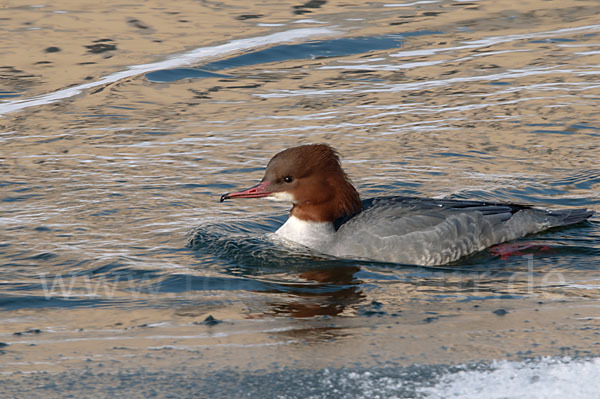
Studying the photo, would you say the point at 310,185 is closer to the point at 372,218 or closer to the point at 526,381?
the point at 372,218

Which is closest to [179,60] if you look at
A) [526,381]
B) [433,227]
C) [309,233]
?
[309,233]

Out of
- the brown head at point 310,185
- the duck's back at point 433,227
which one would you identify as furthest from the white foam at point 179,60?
the duck's back at point 433,227

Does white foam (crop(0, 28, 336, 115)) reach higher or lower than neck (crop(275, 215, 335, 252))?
higher

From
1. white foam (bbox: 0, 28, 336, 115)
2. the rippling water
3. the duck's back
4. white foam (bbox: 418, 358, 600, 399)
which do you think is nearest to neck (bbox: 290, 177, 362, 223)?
the duck's back

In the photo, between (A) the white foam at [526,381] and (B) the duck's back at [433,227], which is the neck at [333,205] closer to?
(B) the duck's back at [433,227]

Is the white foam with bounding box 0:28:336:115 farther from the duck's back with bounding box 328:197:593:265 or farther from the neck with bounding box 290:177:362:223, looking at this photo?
the duck's back with bounding box 328:197:593:265

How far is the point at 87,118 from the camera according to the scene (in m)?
10.4

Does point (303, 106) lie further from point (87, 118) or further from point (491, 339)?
point (491, 339)

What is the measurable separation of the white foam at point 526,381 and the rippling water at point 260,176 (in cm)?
1

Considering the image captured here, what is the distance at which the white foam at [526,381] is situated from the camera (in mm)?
3941

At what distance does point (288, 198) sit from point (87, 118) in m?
4.01

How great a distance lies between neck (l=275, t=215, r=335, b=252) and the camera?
7059 mm

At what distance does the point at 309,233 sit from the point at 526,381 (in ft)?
10.6

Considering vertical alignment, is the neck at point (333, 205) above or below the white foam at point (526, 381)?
below
